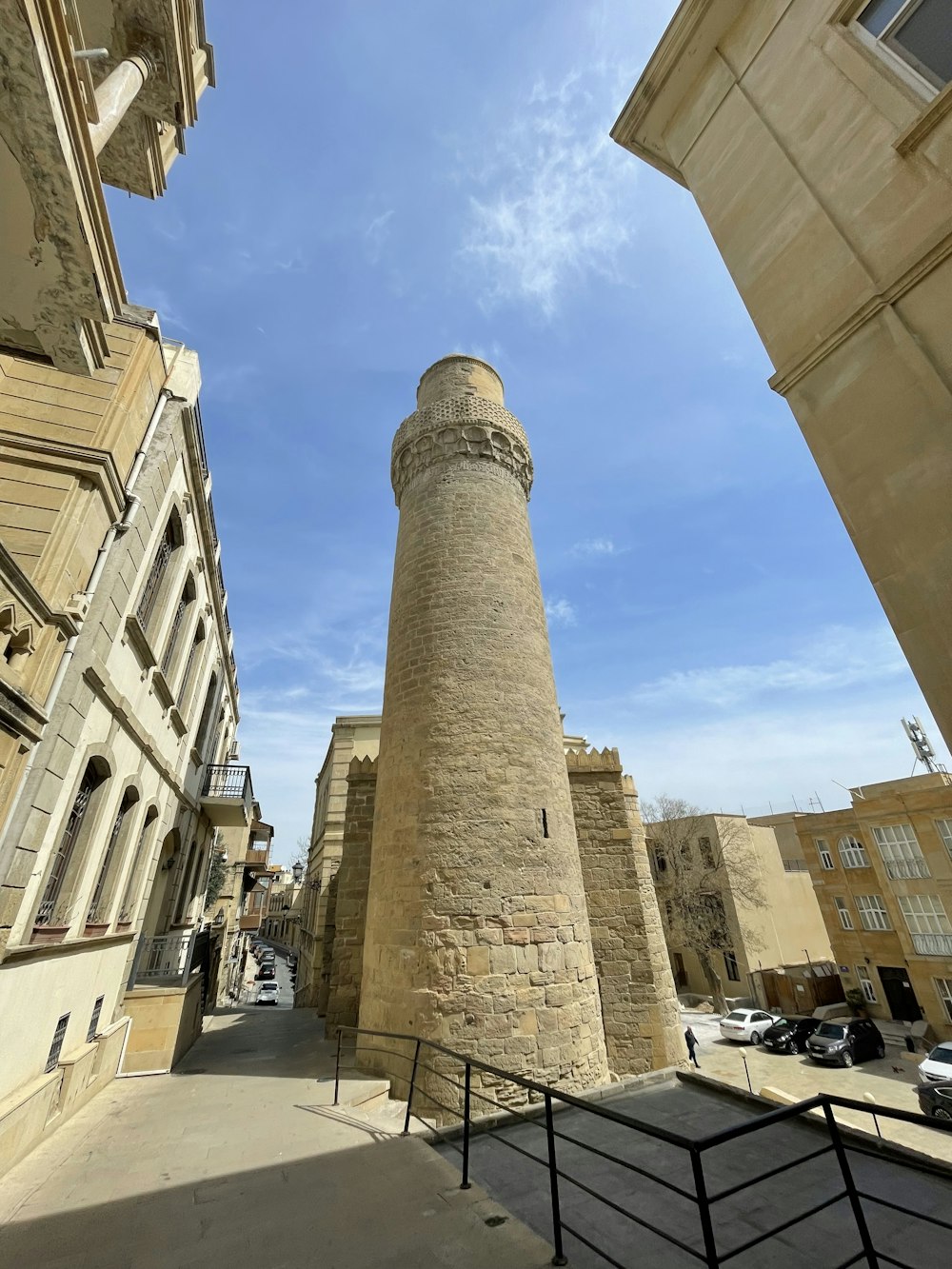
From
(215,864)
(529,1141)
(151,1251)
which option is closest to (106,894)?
(151,1251)

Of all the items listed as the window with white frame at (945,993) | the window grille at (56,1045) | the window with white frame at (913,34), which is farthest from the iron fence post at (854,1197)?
the window with white frame at (945,993)

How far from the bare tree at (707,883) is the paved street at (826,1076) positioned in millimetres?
8656

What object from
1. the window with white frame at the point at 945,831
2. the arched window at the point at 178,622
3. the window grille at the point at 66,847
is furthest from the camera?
the window with white frame at the point at 945,831

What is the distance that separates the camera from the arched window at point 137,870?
28.2 feet

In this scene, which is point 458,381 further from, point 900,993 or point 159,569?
point 900,993

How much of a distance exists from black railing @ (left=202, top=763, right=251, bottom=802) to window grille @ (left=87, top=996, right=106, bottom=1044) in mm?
7015

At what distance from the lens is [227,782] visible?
15406 mm

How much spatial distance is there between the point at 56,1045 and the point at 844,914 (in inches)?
1124

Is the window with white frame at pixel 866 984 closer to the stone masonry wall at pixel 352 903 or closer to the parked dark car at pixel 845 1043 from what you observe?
the parked dark car at pixel 845 1043

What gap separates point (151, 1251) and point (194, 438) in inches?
399

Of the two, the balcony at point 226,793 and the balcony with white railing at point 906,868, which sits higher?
the balcony at point 226,793

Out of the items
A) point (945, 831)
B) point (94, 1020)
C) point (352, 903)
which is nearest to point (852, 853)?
point (945, 831)

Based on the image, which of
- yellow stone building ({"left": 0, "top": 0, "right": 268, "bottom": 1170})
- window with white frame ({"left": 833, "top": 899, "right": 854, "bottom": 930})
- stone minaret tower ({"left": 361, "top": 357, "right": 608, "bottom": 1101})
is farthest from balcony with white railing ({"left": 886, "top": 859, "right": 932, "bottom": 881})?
yellow stone building ({"left": 0, "top": 0, "right": 268, "bottom": 1170})

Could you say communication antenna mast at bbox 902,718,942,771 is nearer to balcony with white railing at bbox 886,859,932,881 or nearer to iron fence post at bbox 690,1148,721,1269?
balcony with white railing at bbox 886,859,932,881
